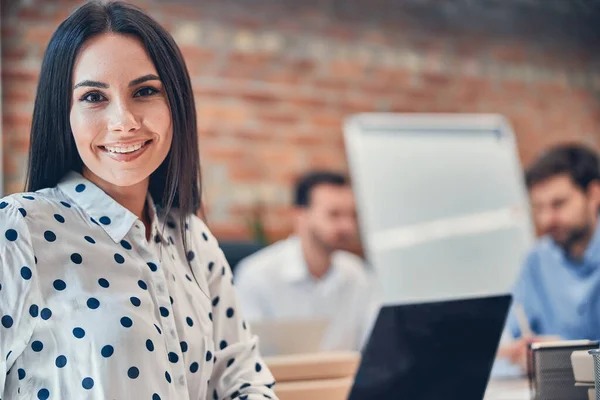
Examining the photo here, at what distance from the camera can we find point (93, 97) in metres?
1.28

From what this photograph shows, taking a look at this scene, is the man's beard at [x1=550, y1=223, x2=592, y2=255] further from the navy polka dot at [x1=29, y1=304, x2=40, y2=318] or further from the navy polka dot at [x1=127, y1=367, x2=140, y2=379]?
the navy polka dot at [x1=29, y1=304, x2=40, y2=318]

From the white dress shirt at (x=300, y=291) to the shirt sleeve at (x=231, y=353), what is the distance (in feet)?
8.50

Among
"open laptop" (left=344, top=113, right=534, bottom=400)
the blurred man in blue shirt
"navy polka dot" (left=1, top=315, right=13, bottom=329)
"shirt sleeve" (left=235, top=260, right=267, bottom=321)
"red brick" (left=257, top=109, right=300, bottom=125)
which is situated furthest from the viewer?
"open laptop" (left=344, top=113, right=534, bottom=400)

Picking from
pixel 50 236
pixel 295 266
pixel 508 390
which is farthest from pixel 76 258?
pixel 295 266

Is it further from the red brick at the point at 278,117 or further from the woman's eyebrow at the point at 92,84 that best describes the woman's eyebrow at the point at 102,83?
the red brick at the point at 278,117

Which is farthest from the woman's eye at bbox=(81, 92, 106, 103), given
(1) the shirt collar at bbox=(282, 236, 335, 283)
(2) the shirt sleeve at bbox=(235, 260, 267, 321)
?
(1) the shirt collar at bbox=(282, 236, 335, 283)

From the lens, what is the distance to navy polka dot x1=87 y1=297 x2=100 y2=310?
3.91ft

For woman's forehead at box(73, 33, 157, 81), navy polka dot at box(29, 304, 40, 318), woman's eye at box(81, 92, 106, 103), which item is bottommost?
navy polka dot at box(29, 304, 40, 318)

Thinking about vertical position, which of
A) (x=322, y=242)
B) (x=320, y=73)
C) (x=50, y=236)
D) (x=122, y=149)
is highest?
(x=320, y=73)

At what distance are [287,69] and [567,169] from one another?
197cm

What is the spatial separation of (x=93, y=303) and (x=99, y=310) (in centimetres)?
1

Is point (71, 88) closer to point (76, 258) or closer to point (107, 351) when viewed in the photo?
point (76, 258)

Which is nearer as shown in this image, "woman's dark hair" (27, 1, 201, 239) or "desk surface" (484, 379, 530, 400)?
"woman's dark hair" (27, 1, 201, 239)

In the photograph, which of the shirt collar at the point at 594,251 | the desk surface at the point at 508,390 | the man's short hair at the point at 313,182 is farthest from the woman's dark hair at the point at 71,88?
the man's short hair at the point at 313,182
